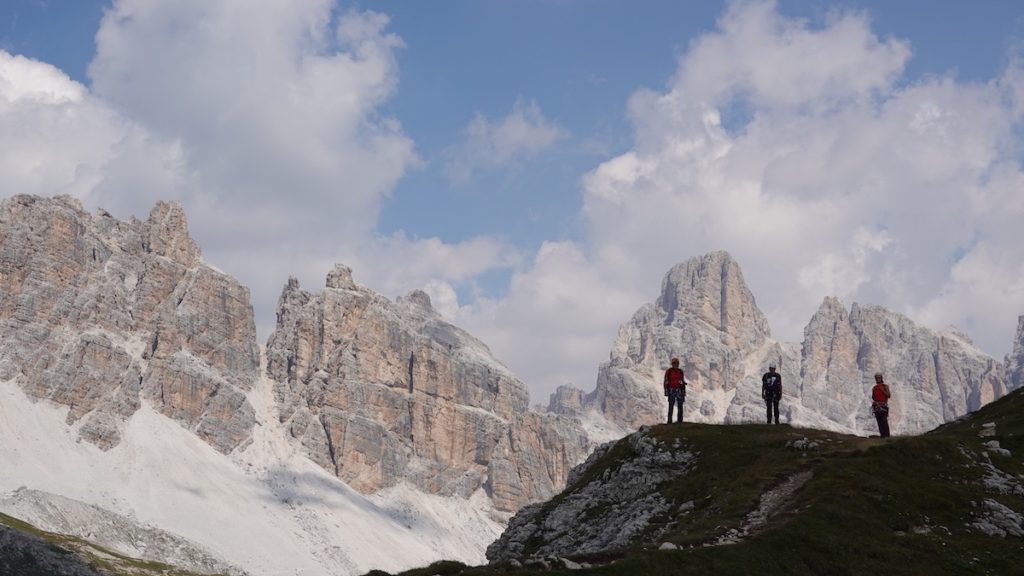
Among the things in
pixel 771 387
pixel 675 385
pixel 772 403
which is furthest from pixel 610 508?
pixel 772 403

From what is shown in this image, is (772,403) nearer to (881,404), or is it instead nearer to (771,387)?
(771,387)

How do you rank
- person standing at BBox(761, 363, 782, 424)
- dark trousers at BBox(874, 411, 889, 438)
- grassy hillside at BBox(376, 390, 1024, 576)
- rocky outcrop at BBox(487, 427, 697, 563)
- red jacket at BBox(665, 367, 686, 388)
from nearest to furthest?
grassy hillside at BBox(376, 390, 1024, 576)
rocky outcrop at BBox(487, 427, 697, 563)
dark trousers at BBox(874, 411, 889, 438)
person standing at BBox(761, 363, 782, 424)
red jacket at BBox(665, 367, 686, 388)

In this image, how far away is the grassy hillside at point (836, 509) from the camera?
43.7 metres

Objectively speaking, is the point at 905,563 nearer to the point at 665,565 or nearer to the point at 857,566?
the point at 857,566

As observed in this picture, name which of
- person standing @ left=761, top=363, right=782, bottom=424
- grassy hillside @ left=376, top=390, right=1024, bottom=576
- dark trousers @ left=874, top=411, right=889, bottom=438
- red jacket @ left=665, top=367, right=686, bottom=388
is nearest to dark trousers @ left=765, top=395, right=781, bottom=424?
person standing @ left=761, top=363, right=782, bottom=424

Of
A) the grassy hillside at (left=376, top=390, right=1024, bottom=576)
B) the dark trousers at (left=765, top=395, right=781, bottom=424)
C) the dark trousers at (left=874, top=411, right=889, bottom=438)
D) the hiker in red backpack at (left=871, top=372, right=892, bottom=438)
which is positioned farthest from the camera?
the dark trousers at (left=765, top=395, right=781, bottom=424)

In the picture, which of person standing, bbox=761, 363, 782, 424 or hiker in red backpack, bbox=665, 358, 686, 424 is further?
hiker in red backpack, bbox=665, 358, 686, 424

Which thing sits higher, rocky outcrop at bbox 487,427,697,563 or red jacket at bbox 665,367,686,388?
red jacket at bbox 665,367,686,388

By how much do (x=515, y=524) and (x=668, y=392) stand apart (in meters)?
15.2

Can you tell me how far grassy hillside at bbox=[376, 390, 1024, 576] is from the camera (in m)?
43.7

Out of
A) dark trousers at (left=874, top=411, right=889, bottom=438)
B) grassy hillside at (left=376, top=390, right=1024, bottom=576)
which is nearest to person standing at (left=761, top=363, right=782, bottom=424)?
grassy hillside at (left=376, top=390, right=1024, bottom=576)

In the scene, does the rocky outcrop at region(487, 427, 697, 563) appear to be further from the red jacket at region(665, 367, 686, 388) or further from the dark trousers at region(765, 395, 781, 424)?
the dark trousers at region(765, 395, 781, 424)

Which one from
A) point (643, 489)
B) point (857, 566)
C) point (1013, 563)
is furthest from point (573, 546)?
point (1013, 563)

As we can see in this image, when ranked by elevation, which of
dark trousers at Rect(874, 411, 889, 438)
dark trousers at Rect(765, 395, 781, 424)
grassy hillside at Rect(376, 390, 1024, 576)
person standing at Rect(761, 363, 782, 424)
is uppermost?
person standing at Rect(761, 363, 782, 424)
